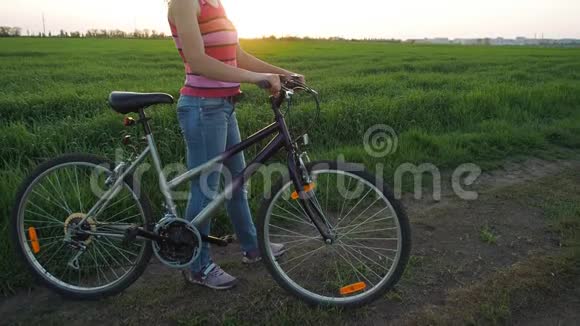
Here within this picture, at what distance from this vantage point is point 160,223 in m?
2.65

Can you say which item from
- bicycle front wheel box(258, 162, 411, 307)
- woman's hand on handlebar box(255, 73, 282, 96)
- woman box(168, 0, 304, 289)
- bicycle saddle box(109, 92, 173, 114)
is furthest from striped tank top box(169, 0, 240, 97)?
bicycle front wheel box(258, 162, 411, 307)

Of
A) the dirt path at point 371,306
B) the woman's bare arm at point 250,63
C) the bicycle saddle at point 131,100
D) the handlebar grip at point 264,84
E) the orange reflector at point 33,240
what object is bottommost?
the dirt path at point 371,306

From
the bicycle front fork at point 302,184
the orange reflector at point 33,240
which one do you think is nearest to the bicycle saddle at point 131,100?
the bicycle front fork at point 302,184

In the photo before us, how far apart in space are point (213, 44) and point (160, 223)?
1.10 m

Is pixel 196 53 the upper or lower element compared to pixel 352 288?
upper

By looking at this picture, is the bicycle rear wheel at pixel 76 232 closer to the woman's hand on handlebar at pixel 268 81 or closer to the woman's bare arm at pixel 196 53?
the woman's bare arm at pixel 196 53

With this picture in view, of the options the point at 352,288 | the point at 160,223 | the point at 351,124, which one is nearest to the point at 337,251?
the point at 352,288

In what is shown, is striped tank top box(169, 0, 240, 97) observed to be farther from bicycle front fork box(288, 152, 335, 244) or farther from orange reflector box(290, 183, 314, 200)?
orange reflector box(290, 183, 314, 200)

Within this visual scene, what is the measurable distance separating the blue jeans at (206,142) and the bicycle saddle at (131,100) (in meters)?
0.13

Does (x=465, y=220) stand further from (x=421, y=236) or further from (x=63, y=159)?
(x=63, y=159)

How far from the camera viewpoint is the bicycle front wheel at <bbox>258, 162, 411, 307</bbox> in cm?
254

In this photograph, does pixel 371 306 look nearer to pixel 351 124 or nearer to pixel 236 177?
pixel 236 177

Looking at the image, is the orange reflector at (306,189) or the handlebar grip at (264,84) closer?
the handlebar grip at (264,84)

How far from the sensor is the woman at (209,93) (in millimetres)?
2281
